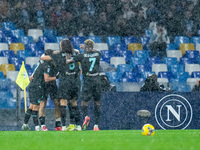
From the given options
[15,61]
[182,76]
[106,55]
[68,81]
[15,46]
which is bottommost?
[182,76]

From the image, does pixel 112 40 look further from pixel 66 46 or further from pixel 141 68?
pixel 66 46

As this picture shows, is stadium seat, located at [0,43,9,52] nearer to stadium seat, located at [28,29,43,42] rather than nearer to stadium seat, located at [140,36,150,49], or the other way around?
stadium seat, located at [28,29,43,42]

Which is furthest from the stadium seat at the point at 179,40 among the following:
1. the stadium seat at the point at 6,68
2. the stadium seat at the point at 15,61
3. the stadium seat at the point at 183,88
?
the stadium seat at the point at 6,68

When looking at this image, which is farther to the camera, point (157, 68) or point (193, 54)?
point (193, 54)

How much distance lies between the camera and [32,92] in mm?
12875

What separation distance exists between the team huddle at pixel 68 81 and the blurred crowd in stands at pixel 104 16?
700cm

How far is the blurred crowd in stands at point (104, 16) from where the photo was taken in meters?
19.7

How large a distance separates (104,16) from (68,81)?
829 cm

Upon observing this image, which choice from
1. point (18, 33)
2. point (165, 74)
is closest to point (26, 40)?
point (18, 33)

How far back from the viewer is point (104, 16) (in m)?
20.0

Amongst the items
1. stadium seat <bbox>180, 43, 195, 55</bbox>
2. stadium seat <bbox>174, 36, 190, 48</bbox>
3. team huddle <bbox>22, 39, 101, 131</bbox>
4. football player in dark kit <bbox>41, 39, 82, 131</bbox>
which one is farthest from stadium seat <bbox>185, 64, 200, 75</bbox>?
football player in dark kit <bbox>41, 39, 82, 131</bbox>

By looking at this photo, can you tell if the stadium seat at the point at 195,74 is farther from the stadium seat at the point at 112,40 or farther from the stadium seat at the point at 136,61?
the stadium seat at the point at 112,40

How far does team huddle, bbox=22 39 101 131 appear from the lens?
12.1 metres

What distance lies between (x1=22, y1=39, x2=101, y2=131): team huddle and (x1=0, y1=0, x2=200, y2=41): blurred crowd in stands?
7.00 metres
